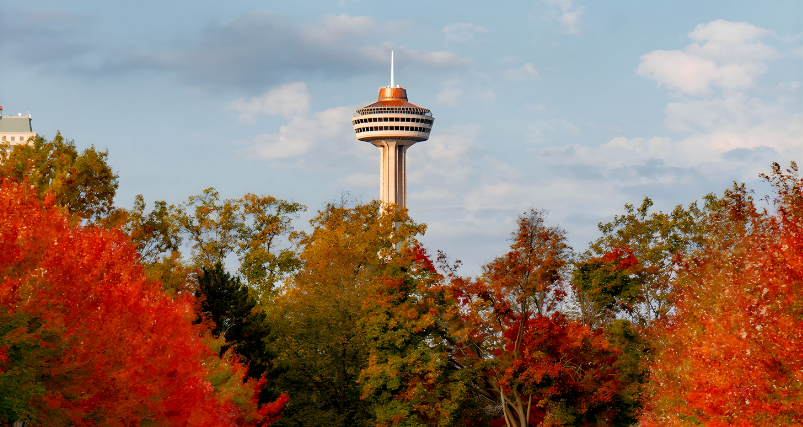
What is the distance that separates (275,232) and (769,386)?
2000 inches

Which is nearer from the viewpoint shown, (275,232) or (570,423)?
(570,423)

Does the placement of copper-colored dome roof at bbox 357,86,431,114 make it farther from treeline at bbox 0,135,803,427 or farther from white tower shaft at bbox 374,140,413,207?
treeline at bbox 0,135,803,427

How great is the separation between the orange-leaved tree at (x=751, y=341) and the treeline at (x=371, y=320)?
2.9 inches

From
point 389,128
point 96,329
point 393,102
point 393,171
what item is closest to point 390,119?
point 389,128

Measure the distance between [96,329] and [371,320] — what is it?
73.4ft

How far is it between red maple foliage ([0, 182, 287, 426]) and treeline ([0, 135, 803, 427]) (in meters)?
0.09

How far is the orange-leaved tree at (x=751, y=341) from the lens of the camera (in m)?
30.5

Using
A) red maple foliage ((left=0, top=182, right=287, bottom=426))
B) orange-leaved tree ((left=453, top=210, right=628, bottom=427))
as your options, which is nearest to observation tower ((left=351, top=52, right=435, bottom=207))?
orange-leaved tree ((left=453, top=210, right=628, bottom=427))

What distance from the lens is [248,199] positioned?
3056 inches

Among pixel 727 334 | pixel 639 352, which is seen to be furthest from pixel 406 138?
pixel 727 334

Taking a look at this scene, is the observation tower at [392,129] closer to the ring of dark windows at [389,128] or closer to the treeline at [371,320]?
the ring of dark windows at [389,128]

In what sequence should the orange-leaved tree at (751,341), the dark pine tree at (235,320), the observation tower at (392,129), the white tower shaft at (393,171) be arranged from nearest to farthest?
the orange-leaved tree at (751,341)
the dark pine tree at (235,320)
the white tower shaft at (393,171)
the observation tower at (392,129)

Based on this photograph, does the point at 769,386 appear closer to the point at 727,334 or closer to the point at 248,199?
the point at 727,334

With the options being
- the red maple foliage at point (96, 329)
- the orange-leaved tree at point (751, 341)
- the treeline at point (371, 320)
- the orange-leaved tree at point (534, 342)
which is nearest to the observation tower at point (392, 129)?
the treeline at point (371, 320)
